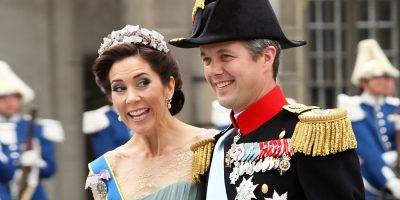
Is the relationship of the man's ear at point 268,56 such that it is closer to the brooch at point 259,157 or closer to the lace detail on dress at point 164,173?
the brooch at point 259,157

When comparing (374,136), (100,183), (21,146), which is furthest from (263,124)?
(374,136)

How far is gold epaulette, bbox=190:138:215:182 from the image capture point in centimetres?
399

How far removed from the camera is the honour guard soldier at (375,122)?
8.49 m

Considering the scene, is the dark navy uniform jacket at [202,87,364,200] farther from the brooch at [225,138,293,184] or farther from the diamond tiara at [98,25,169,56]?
the diamond tiara at [98,25,169,56]

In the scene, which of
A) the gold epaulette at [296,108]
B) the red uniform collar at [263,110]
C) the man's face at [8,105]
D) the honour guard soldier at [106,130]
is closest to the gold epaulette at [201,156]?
the red uniform collar at [263,110]

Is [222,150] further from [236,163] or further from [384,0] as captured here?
[384,0]

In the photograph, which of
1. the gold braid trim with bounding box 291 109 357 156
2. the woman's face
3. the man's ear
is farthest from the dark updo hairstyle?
the gold braid trim with bounding box 291 109 357 156

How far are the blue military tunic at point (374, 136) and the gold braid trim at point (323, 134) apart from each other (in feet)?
16.4

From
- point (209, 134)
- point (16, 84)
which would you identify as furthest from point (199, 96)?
point (209, 134)

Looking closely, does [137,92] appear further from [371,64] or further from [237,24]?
[371,64]

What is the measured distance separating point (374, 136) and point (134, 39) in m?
4.64

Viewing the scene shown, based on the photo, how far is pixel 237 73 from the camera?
3.59m

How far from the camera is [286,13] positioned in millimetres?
9445

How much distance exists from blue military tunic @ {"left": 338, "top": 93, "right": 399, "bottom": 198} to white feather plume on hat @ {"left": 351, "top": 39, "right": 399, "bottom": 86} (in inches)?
8.6
